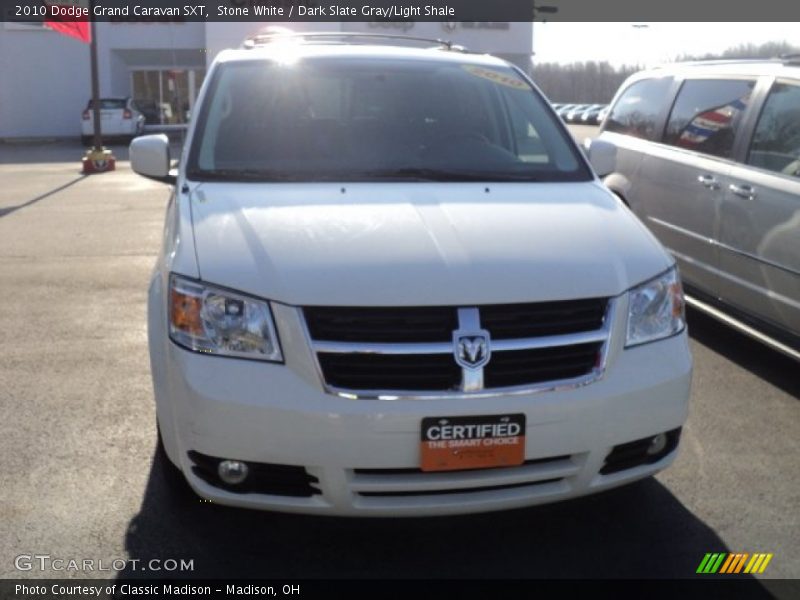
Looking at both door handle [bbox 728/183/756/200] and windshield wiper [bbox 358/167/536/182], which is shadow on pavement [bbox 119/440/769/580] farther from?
door handle [bbox 728/183/756/200]

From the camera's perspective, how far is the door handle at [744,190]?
5.36m

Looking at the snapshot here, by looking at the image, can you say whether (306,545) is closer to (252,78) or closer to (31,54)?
(252,78)

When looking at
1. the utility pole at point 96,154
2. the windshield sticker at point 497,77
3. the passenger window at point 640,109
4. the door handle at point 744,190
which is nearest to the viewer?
the windshield sticker at point 497,77

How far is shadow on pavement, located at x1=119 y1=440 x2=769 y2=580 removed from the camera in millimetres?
3264

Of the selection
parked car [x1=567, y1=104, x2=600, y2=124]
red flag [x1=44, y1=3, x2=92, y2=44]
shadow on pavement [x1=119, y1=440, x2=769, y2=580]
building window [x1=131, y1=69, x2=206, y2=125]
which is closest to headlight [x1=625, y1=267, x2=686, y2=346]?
shadow on pavement [x1=119, y1=440, x2=769, y2=580]

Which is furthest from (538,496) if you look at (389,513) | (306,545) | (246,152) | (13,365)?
(13,365)

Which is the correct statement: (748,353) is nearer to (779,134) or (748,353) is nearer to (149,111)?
(779,134)

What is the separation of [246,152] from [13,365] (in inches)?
92.6

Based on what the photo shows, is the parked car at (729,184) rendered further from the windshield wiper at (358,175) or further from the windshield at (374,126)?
the windshield wiper at (358,175)

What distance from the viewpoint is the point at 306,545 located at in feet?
11.3

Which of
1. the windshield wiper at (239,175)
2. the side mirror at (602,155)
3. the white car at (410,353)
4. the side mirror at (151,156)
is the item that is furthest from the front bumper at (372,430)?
the side mirror at (602,155)

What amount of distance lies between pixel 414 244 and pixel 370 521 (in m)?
1.10

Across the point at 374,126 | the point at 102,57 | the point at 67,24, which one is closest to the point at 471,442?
the point at 374,126

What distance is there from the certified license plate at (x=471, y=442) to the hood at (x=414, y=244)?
38 centimetres
